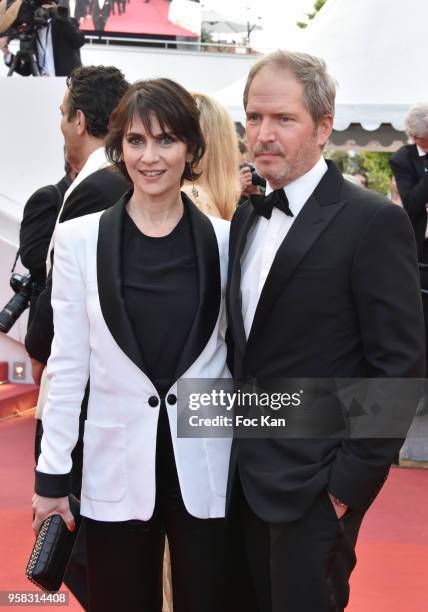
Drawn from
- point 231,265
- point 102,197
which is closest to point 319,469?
point 231,265

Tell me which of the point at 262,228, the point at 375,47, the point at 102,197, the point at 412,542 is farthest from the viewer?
the point at 375,47

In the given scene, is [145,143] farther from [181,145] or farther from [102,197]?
[102,197]

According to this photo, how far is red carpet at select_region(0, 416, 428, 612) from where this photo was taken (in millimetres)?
3881

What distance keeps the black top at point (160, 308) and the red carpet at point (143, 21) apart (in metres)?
21.9

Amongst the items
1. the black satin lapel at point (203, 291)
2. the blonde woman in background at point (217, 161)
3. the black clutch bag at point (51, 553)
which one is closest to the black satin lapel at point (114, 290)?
the black satin lapel at point (203, 291)

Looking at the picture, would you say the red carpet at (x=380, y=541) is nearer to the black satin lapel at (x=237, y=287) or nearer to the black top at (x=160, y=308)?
the black top at (x=160, y=308)

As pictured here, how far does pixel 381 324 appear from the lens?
7.06 feet

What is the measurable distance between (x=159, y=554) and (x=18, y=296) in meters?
1.72

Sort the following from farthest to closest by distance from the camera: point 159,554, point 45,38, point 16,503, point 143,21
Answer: point 143,21
point 45,38
point 16,503
point 159,554

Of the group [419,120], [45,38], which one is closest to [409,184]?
[419,120]

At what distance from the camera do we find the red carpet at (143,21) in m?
23.7

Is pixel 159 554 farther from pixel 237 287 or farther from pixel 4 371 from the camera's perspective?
pixel 4 371

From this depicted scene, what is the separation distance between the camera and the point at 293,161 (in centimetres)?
229

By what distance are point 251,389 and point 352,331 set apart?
0.31 metres
